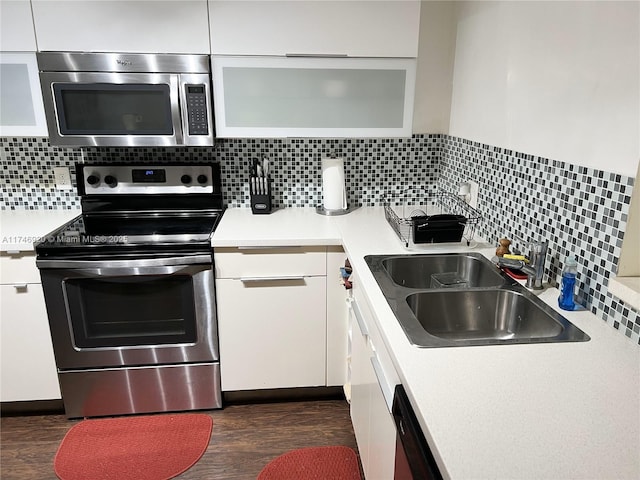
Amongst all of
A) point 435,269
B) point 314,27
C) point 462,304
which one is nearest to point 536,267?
point 462,304

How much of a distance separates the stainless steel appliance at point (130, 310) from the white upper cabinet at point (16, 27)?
0.62m

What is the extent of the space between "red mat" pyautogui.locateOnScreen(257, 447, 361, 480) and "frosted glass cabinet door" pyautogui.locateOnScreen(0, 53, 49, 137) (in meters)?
1.73

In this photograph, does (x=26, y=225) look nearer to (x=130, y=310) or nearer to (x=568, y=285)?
(x=130, y=310)

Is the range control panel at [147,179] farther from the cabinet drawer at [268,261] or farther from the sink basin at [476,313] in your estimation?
the sink basin at [476,313]

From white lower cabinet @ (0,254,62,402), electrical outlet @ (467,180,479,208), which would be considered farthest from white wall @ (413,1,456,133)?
white lower cabinet @ (0,254,62,402)

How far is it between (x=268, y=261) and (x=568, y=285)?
1.21 metres

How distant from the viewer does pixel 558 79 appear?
145cm

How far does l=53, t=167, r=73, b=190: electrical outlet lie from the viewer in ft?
7.97

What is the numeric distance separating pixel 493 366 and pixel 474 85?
143cm

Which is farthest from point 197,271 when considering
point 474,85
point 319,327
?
point 474,85

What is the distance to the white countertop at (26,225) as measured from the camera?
198 centimetres

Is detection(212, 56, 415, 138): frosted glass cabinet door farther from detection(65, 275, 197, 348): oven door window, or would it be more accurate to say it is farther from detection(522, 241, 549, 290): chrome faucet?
detection(522, 241, 549, 290): chrome faucet

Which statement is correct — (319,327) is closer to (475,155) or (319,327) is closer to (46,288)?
(475,155)

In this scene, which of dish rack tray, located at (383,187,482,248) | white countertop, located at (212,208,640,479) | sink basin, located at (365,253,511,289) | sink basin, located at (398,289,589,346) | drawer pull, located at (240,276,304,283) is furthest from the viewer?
drawer pull, located at (240,276,304,283)
